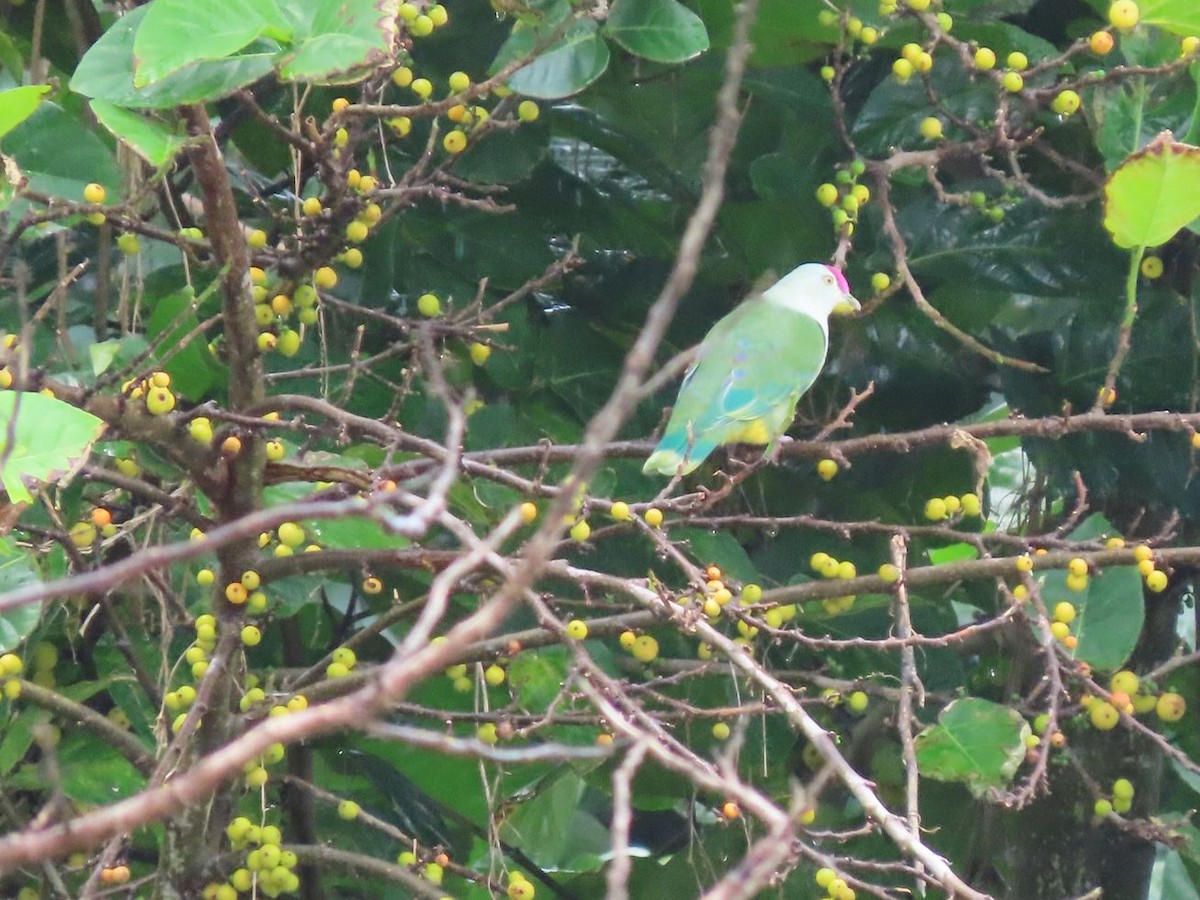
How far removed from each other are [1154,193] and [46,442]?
1.26 metres

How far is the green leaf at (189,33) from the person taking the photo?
4.38 feet

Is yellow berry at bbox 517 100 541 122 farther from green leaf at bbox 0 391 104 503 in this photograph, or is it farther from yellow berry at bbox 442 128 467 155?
green leaf at bbox 0 391 104 503

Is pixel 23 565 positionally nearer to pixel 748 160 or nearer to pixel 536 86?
pixel 536 86

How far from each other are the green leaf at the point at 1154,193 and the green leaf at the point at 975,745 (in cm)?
61

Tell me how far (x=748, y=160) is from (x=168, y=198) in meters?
0.99

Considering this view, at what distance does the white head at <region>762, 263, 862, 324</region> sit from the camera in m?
2.25

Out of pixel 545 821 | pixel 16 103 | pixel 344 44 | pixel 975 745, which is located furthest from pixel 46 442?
pixel 545 821

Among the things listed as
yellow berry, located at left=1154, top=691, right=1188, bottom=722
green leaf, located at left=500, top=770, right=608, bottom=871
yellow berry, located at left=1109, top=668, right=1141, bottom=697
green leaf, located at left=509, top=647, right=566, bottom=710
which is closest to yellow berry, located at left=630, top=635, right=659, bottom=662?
green leaf, located at left=509, top=647, right=566, bottom=710

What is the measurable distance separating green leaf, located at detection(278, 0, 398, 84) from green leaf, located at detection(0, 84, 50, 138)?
0.23 metres

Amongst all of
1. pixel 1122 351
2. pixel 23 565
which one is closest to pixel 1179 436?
pixel 1122 351

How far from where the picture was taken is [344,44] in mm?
1388

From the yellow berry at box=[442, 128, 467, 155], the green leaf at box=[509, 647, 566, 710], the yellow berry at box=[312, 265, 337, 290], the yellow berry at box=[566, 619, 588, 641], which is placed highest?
the yellow berry at box=[442, 128, 467, 155]

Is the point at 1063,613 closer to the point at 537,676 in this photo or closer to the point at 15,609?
the point at 537,676

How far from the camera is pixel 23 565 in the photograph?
61.1 inches
